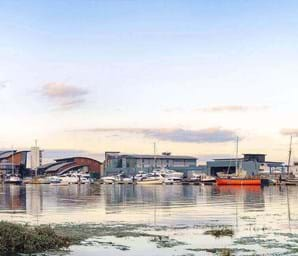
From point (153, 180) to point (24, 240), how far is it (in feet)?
494

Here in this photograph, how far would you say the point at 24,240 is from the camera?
85.9ft

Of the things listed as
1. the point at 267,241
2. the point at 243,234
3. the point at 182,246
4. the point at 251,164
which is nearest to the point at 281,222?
the point at 243,234

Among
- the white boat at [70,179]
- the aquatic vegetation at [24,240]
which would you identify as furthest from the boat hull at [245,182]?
the aquatic vegetation at [24,240]

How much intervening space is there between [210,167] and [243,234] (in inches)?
6384

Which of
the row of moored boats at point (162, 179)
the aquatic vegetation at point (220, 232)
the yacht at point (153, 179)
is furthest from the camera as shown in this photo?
the row of moored boats at point (162, 179)

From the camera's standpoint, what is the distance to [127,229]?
117ft

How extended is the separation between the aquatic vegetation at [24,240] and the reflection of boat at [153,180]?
5742 inches

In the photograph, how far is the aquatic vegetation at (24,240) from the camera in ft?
84.5

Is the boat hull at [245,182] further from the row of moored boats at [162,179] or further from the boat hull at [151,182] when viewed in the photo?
the boat hull at [151,182]

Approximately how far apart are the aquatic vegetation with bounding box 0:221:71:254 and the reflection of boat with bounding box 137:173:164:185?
5742 inches

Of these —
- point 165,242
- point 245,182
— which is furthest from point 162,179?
point 165,242

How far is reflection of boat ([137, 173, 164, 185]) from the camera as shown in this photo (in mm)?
174087

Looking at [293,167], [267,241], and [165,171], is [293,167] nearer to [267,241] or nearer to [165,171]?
[165,171]

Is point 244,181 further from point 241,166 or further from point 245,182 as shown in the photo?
point 241,166
